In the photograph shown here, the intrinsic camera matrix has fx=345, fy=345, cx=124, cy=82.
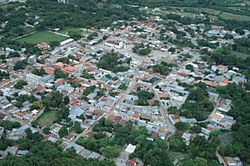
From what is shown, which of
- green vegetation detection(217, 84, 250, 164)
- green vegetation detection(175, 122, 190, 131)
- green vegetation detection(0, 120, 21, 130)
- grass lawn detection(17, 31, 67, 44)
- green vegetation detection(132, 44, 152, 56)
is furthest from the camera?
grass lawn detection(17, 31, 67, 44)

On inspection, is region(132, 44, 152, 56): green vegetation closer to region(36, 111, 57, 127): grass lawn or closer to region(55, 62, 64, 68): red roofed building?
region(55, 62, 64, 68): red roofed building

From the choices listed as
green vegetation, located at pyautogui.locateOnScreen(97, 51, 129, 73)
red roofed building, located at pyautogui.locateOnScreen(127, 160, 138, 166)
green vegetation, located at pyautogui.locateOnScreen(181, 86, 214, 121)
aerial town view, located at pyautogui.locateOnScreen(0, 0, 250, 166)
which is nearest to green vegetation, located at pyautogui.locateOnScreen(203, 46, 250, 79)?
aerial town view, located at pyautogui.locateOnScreen(0, 0, 250, 166)

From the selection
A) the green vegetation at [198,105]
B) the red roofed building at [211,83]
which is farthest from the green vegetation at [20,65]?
the red roofed building at [211,83]

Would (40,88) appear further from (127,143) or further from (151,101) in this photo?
(127,143)

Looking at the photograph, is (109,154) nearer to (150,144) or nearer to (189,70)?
(150,144)

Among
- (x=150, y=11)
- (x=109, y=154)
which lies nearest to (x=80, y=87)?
(x=109, y=154)

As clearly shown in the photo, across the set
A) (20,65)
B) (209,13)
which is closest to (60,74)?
(20,65)
